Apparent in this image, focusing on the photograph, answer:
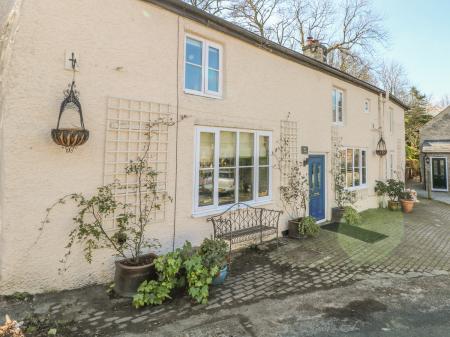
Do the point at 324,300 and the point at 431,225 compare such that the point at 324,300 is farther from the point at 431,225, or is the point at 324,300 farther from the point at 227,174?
the point at 431,225

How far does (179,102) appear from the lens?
5902 millimetres

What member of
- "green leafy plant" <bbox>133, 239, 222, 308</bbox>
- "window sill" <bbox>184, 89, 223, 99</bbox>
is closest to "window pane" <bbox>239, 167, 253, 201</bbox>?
"window sill" <bbox>184, 89, 223, 99</bbox>

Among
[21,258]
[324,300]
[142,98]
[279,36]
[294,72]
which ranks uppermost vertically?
[279,36]

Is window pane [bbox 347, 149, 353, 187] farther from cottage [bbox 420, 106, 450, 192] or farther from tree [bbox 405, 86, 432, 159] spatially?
tree [bbox 405, 86, 432, 159]

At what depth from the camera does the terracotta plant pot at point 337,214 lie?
984cm

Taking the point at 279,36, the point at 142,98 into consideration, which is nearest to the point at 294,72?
the point at 142,98

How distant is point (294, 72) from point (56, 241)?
7841 millimetres

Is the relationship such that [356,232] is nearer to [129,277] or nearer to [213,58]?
[213,58]

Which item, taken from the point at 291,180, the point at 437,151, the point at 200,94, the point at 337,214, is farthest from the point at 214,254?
the point at 437,151

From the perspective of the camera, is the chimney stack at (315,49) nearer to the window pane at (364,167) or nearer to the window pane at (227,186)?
the window pane at (364,167)

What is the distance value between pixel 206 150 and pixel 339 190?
6117mm

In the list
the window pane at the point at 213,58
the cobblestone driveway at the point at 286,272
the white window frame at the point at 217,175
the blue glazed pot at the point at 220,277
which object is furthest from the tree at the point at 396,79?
the blue glazed pot at the point at 220,277

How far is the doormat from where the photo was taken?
26.6ft

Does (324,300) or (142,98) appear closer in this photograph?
(324,300)
